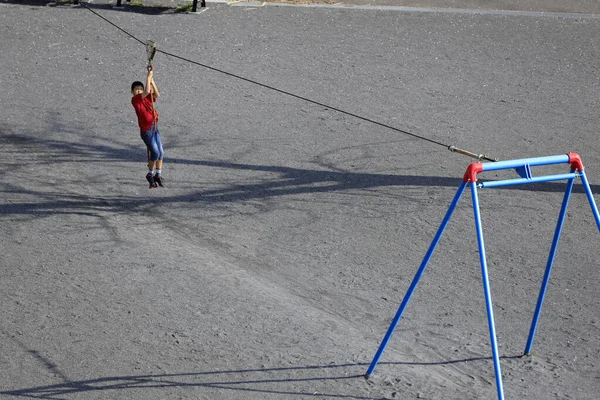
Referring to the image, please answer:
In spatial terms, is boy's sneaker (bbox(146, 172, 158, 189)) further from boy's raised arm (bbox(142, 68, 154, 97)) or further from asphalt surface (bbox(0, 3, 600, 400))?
boy's raised arm (bbox(142, 68, 154, 97))

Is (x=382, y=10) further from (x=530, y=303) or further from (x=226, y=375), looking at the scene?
(x=226, y=375)

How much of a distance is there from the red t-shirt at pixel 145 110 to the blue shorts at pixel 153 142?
0.22 ft

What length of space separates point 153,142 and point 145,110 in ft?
1.25

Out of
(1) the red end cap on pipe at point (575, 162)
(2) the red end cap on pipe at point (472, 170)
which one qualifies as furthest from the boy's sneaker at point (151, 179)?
(1) the red end cap on pipe at point (575, 162)

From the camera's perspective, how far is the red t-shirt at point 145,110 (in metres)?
7.81

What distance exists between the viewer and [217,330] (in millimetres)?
7230

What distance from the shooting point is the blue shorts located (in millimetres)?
7996

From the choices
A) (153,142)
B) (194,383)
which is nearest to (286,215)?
(153,142)

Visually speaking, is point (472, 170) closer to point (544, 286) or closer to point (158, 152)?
point (544, 286)

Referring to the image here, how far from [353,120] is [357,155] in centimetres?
124

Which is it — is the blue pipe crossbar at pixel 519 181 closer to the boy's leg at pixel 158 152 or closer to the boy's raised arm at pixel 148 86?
the boy's raised arm at pixel 148 86

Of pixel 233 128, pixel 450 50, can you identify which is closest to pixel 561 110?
pixel 450 50

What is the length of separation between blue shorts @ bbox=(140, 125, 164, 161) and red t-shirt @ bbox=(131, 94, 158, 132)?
7cm

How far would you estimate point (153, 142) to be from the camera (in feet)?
26.5
